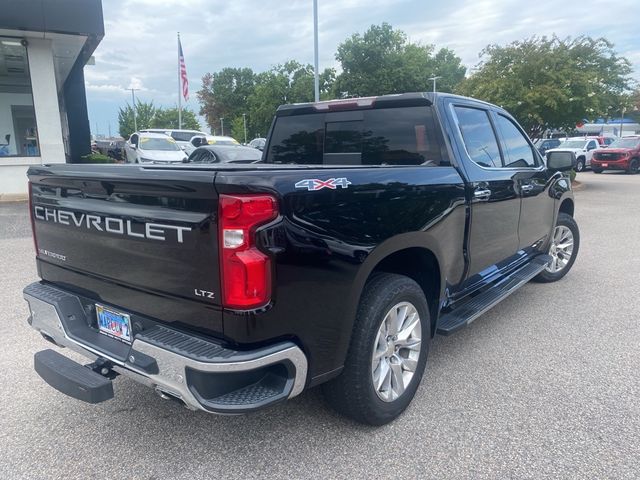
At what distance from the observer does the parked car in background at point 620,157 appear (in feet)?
78.0

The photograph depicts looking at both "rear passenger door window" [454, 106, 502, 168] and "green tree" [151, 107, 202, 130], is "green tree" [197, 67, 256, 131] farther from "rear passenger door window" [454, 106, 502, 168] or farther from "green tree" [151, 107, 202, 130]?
"rear passenger door window" [454, 106, 502, 168]

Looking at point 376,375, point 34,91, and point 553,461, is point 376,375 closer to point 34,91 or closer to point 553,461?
point 553,461

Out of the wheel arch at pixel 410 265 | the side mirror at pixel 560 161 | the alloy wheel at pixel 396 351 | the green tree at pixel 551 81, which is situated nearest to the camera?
the wheel arch at pixel 410 265

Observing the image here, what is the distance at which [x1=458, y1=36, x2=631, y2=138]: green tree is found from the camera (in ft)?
50.3

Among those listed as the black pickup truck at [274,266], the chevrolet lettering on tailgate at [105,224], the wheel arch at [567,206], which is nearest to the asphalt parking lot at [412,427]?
the black pickup truck at [274,266]

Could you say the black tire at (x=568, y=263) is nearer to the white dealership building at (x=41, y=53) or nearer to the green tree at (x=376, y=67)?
the white dealership building at (x=41, y=53)

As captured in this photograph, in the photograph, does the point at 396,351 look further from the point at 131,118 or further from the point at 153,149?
the point at 131,118

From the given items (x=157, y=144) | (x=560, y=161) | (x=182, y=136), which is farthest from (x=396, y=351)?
(x=182, y=136)

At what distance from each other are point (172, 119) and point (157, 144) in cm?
6939

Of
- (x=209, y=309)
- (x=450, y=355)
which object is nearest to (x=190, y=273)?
(x=209, y=309)

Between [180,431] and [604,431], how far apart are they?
2.47 metres

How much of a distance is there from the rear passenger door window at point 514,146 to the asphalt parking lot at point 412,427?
5.22 feet

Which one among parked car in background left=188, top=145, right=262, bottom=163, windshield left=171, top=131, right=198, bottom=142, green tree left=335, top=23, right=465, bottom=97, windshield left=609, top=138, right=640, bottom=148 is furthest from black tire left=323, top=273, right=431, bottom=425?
green tree left=335, top=23, right=465, bottom=97

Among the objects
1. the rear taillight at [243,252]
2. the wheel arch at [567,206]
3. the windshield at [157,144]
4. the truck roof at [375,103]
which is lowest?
the wheel arch at [567,206]
